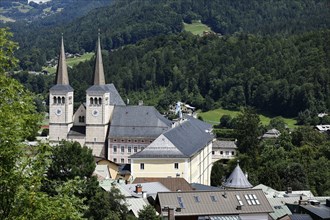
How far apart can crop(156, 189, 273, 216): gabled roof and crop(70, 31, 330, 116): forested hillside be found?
3231 inches

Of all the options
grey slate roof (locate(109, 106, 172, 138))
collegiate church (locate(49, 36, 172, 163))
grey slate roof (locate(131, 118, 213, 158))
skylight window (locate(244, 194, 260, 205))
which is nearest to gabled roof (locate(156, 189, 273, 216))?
skylight window (locate(244, 194, 260, 205))

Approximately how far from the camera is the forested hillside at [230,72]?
138 meters

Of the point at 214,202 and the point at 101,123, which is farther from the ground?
the point at 214,202

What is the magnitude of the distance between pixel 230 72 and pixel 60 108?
7643cm

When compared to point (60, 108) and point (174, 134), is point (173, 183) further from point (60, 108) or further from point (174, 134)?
point (60, 108)

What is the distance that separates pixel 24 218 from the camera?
19.5 metres

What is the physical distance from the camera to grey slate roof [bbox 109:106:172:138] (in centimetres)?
7988

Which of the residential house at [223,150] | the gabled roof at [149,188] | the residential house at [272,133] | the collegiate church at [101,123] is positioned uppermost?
the gabled roof at [149,188]

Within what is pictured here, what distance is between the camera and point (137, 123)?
80.7 m

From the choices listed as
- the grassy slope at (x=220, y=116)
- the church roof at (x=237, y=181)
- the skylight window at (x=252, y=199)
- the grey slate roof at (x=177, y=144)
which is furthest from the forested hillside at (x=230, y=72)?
the skylight window at (x=252, y=199)

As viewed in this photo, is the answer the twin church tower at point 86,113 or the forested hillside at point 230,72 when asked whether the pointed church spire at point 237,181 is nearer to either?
the twin church tower at point 86,113

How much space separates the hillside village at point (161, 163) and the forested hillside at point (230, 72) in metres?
45.8

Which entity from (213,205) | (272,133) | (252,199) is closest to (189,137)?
(252,199)

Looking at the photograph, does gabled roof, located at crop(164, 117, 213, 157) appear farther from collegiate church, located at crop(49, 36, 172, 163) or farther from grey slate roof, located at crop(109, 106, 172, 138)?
collegiate church, located at crop(49, 36, 172, 163)
